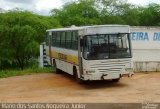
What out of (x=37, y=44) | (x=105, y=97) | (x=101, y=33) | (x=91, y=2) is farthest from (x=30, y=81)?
(x=91, y=2)

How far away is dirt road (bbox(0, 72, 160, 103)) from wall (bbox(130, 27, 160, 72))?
145 cm

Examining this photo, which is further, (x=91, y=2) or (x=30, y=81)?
(x=91, y=2)

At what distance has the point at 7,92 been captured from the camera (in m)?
19.0

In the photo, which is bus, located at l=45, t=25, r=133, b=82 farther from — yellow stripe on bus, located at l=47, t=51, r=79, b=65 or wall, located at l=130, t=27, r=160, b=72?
wall, located at l=130, t=27, r=160, b=72

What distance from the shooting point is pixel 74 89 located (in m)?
19.4

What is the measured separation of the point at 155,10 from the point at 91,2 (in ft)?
29.7

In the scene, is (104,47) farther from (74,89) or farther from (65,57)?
(65,57)

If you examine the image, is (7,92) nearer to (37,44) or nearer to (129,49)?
(129,49)

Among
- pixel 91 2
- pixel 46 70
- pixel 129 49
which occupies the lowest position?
pixel 46 70

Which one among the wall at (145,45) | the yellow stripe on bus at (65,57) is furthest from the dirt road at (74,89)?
the wall at (145,45)

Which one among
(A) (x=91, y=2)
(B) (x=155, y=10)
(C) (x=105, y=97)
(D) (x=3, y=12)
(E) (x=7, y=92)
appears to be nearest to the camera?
(C) (x=105, y=97)

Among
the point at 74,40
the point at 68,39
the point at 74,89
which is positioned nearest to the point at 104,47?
the point at 74,40

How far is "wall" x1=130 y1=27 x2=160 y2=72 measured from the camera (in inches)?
1007

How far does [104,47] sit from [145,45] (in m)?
7.12
